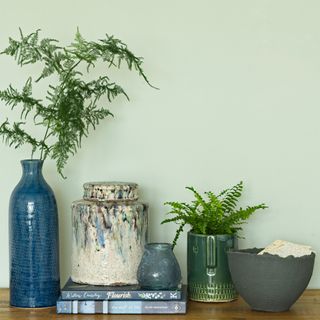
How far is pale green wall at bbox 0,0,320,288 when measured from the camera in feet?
6.93

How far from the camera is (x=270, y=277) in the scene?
1.83 metres

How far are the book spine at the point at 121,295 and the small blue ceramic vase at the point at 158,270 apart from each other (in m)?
0.02

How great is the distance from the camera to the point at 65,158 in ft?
6.38

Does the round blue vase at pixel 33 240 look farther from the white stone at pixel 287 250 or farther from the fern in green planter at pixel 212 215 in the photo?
the white stone at pixel 287 250

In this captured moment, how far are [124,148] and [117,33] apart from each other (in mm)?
302

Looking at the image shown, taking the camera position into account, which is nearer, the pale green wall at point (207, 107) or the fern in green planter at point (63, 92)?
the fern in green planter at point (63, 92)

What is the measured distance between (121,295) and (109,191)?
251mm

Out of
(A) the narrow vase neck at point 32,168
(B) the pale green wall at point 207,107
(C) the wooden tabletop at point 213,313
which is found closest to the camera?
(C) the wooden tabletop at point 213,313

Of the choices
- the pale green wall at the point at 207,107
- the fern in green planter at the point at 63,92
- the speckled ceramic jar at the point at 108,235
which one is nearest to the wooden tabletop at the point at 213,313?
the speckled ceramic jar at the point at 108,235

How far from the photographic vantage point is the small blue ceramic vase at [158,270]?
1.87 meters

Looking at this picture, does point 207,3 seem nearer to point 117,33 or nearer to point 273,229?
point 117,33

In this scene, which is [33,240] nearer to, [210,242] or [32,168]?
[32,168]

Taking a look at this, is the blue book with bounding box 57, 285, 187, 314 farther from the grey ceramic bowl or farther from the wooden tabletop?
the grey ceramic bowl

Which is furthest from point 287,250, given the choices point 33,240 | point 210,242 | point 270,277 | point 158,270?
point 33,240
